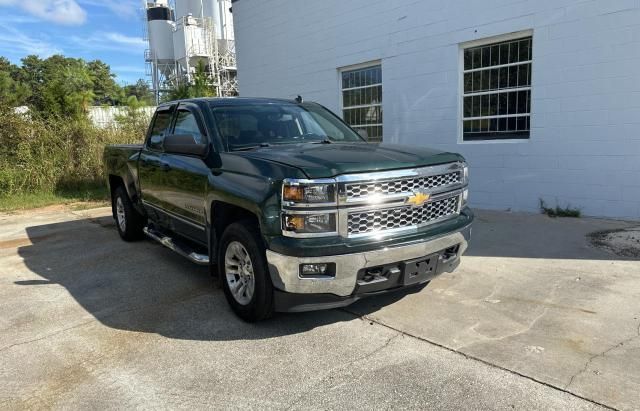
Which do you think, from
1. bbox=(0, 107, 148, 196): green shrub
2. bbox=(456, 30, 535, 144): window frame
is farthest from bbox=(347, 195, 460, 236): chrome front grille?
bbox=(0, 107, 148, 196): green shrub

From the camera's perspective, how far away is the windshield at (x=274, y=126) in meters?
4.61

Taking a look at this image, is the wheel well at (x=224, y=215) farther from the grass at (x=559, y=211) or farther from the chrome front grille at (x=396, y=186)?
the grass at (x=559, y=211)

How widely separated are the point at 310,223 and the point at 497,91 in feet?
19.7

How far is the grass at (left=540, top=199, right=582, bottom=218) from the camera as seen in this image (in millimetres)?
7449

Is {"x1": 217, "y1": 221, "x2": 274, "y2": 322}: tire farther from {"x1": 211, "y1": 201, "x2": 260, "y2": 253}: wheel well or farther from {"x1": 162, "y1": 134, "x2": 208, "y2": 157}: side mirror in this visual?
{"x1": 162, "y1": 134, "x2": 208, "y2": 157}: side mirror

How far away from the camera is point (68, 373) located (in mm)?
3395

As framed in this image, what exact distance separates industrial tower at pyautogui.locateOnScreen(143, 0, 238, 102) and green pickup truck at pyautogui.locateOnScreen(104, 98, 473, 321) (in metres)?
31.3

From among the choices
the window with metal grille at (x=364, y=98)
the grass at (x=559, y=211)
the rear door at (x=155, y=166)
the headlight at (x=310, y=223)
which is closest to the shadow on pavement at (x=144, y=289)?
the rear door at (x=155, y=166)

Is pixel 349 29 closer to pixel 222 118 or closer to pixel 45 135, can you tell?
pixel 222 118

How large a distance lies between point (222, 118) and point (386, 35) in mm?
5981

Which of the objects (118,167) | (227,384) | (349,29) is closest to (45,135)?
(118,167)

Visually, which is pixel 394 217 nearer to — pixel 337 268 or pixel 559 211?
pixel 337 268

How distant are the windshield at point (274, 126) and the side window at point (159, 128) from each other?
4.06 ft

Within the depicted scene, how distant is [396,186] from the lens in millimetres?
3625
